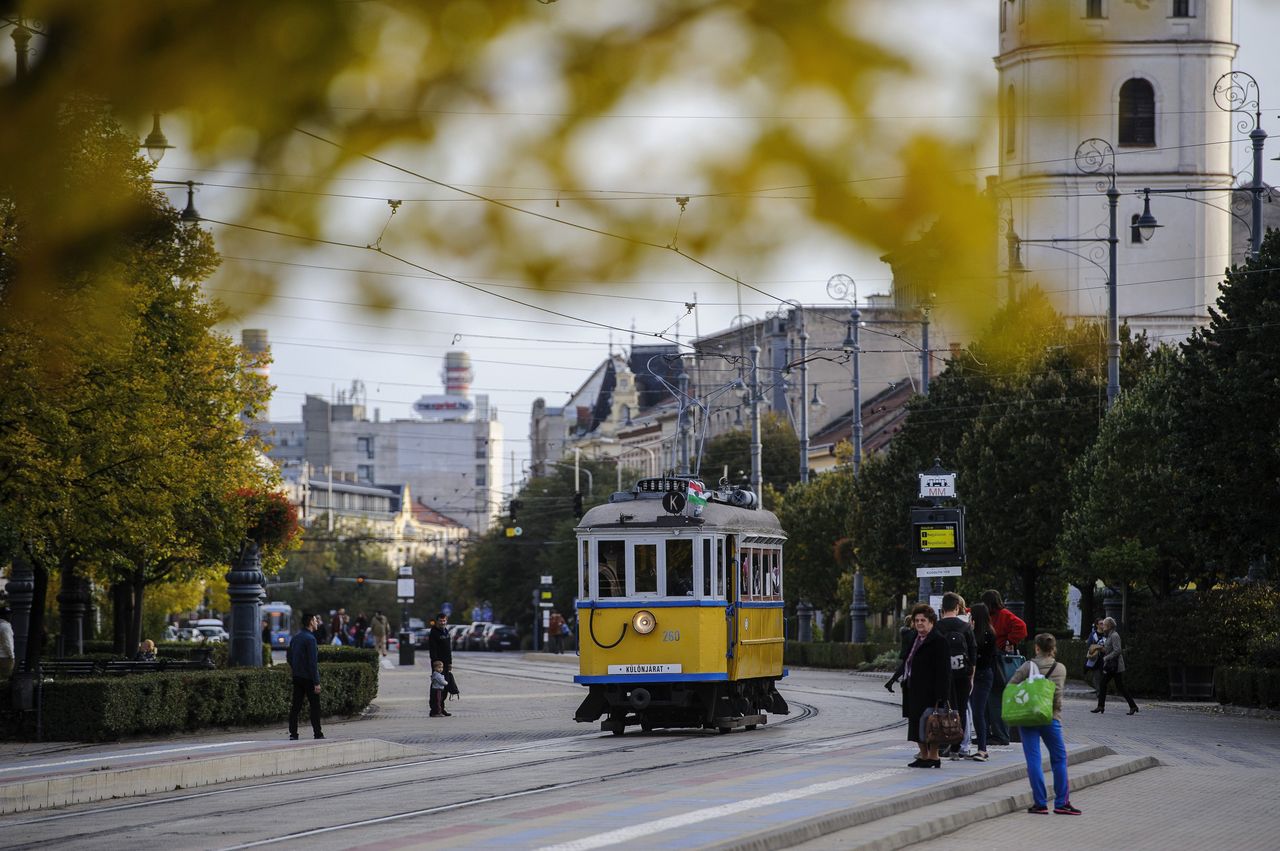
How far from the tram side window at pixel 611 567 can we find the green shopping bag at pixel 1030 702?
1112 cm

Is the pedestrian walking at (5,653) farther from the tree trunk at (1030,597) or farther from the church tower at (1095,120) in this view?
the tree trunk at (1030,597)

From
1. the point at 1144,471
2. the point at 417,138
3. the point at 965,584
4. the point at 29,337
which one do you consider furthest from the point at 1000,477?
the point at 417,138

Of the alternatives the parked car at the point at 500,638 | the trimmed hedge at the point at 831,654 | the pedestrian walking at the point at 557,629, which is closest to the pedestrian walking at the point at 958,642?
the trimmed hedge at the point at 831,654

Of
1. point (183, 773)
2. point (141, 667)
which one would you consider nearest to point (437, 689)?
point (141, 667)

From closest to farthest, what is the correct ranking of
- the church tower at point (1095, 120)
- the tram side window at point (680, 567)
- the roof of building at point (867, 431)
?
the church tower at point (1095, 120)
the tram side window at point (680, 567)
the roof of building at point (867, 431)

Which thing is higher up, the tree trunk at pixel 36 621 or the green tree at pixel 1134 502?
the green tree at pixel 1134 502

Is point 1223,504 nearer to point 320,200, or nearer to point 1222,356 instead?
point 1222,356

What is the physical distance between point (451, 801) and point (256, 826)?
233 cm

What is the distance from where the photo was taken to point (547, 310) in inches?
171

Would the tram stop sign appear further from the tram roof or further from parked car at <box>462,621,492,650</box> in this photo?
parked car at <box>462,621,492,650</box>

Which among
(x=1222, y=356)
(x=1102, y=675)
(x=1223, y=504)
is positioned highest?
(x=1222, y=356)

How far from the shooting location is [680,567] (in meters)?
26.3

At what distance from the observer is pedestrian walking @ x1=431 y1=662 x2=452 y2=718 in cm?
3409

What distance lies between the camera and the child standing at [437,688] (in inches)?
1342
